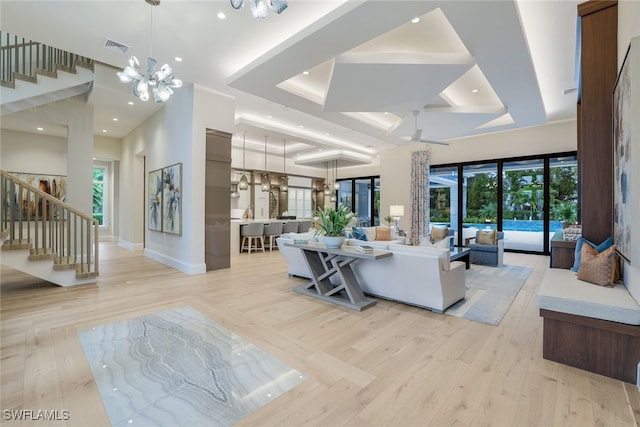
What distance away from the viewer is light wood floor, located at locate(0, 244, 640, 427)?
5.95 feet

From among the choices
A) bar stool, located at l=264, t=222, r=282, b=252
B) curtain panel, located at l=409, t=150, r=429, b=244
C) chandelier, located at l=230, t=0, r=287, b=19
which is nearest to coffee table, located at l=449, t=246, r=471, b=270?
curtain panel, located at l=409, t=150, r=429, b=244

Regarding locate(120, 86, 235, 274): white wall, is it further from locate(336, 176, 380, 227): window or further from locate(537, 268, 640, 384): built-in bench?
locate(336, 176, 380, 227): window

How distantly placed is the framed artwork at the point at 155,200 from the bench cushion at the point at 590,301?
7.02 m

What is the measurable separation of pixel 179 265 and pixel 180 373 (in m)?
4.01

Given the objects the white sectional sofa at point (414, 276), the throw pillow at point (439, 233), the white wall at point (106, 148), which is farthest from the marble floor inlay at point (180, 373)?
the white wall at point (106, 148)

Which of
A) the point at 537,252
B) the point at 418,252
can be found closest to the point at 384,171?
the point at 537,252

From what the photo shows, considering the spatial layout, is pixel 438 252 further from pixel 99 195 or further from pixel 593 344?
pixel 99 195

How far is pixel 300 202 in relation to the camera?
40.7ft

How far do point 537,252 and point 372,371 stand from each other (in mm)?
7814

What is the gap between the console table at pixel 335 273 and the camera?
12.0 feet

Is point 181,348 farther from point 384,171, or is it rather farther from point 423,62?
point 384,171

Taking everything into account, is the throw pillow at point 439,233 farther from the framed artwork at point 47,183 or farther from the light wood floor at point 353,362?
A: the framed artwork at point 47,183

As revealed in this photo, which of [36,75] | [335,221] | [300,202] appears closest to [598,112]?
[335,221]

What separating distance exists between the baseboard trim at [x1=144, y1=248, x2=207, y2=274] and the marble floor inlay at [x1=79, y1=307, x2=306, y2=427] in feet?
7.51
